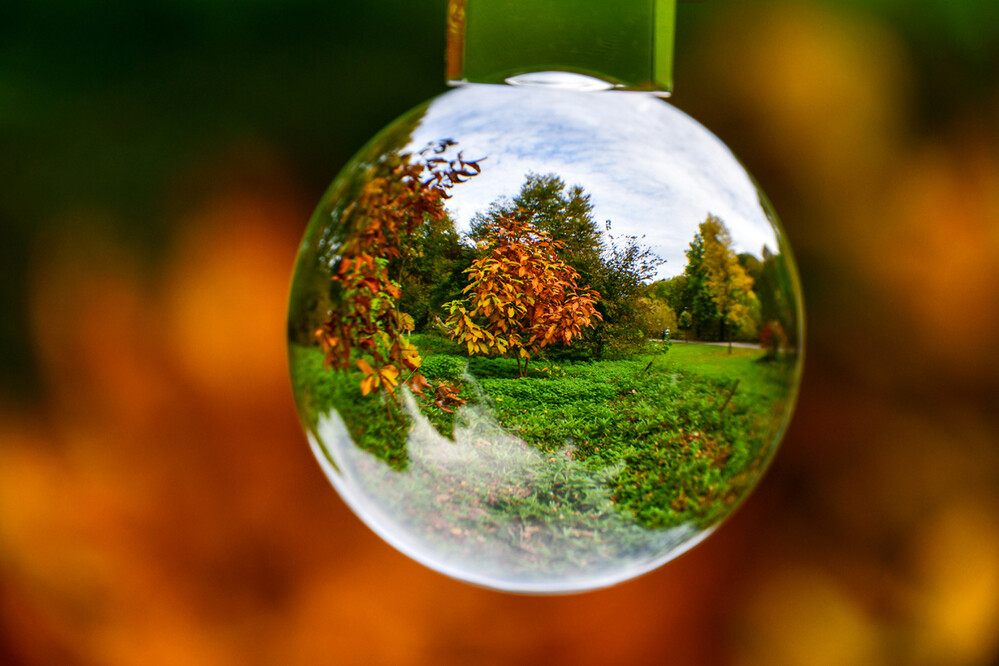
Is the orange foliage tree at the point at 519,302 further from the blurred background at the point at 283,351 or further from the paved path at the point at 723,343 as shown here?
the blurred background at the point at 283,351

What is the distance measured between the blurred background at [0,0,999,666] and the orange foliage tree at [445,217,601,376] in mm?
840

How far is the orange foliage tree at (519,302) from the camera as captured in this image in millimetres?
442

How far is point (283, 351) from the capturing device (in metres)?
1.23

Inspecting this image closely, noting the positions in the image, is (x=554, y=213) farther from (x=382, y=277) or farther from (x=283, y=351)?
(x=283, y=351)

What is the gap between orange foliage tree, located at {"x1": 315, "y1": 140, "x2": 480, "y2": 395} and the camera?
1.46 feet

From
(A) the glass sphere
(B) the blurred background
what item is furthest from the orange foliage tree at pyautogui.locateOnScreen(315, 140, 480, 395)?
(B) the blurred background

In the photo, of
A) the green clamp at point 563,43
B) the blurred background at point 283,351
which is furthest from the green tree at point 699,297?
the blurred background at point 283,351

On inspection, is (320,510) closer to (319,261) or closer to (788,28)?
(319,261)

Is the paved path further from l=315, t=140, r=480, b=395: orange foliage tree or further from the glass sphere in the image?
l=315, t=140, r=480, b=395: orange foliage tree

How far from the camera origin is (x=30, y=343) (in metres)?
1.21

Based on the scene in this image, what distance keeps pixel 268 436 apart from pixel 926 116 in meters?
1.10

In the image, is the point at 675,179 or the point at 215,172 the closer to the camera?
the point at 675,179

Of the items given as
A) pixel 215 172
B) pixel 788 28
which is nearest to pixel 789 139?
pixel 788 28

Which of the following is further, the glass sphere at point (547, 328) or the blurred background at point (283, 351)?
the blurred background at point (283, 351)
